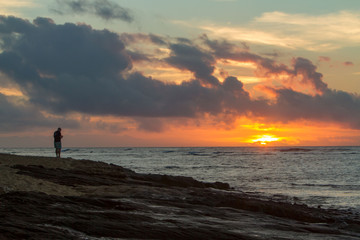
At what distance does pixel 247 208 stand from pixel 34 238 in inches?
376

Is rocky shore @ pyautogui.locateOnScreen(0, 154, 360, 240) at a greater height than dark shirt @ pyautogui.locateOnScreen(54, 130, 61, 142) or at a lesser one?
lesser

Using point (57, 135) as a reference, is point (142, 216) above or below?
below

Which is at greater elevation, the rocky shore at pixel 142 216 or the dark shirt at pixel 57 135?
the dark shirt at pixel 57 135

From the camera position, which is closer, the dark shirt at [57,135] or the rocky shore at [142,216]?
the rocky shore at [142,216]

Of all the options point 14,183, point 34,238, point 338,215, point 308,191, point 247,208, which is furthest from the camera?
point 308,191

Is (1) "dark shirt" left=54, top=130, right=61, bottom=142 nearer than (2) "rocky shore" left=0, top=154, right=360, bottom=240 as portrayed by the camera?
No

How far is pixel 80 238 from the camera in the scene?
7.84 metres

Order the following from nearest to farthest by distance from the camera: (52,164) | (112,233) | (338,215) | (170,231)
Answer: (112,233), (170,231), (338,215), (52,164)

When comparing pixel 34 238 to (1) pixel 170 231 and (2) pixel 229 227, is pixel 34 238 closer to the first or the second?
(1) pixel 170 231

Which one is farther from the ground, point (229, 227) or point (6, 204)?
point (6, 204)

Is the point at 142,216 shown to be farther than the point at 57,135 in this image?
No

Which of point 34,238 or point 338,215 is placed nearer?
point 34,238

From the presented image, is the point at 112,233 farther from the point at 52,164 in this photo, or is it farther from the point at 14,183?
the point at 52,164

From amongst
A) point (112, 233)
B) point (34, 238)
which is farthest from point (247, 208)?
point (34, 238)
